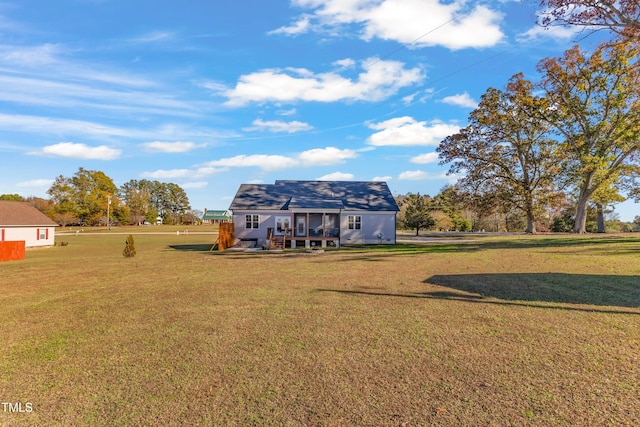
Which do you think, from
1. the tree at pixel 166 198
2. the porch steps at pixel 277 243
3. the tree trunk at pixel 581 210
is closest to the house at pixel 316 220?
the porch steps at pixel 277 243

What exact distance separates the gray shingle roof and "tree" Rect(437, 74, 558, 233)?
7.75 meters

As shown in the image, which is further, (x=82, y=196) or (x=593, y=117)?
(x=82, y=196)

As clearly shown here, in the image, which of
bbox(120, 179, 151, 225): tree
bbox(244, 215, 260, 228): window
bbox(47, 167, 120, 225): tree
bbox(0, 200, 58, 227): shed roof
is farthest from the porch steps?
bbox(120, 179, 151, 225): tree

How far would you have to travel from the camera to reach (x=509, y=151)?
29969 mm

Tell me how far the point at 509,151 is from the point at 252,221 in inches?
898

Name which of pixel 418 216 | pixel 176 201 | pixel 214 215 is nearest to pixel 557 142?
pixel 418 216

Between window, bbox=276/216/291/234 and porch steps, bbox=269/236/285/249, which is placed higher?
window, bbox=276/216/291/234

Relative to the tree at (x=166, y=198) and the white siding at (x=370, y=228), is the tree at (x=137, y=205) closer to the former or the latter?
the tree at (x=166, y=198)

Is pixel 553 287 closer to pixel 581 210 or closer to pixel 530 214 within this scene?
pixel 581 210

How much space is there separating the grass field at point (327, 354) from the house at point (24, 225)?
79.3ft

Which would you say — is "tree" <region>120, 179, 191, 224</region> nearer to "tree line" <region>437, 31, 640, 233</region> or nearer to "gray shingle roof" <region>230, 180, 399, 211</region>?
"gray shingle roof" <region>230, 180, 399, 211</region>

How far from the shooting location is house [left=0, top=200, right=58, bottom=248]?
28269 mm

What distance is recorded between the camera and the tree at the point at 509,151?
2856 cm

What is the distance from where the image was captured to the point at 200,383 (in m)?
4.12
